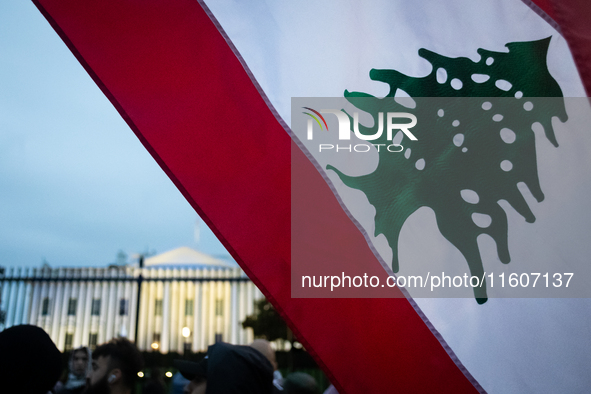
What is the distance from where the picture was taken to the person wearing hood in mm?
3197

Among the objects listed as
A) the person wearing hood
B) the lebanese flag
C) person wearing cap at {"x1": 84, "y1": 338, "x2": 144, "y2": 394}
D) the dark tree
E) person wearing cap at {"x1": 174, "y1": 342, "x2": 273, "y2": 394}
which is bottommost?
the dark tree

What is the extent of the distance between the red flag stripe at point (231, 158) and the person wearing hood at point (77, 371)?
2.35 meters

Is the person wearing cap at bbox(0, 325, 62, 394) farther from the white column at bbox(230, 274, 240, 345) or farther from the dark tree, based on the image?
the dark tree

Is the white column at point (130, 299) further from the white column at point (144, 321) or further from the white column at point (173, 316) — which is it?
the white column at point (173, 316)

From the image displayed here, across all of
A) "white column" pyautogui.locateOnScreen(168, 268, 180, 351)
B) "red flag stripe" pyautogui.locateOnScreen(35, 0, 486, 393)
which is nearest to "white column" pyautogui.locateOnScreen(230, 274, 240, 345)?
"white column" pyautogui.locateOnScreen(168, 268, 180, 351)

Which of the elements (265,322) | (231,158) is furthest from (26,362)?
(265,322)

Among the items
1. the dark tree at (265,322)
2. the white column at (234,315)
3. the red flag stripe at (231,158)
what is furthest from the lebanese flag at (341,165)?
the dark tree at (265,322)

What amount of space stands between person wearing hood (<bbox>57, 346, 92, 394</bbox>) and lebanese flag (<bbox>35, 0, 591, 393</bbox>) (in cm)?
239

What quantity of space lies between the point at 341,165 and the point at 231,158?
0.37 m

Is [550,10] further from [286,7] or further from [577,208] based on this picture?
[286,7]

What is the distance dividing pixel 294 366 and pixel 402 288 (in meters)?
7.41

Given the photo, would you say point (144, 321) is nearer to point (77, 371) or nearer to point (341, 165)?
point (77, 371)

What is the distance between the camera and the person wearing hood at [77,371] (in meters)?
3.20

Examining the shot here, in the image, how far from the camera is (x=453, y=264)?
1.45m
